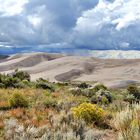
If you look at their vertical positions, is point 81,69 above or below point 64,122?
below

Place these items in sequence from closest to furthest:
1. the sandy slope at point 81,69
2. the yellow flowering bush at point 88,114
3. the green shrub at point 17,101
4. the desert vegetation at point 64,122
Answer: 1. the desert vegetation at point 64,122
2. the yellow flowering bush at point 88,114
3. the green shrub at point 17,101
4. the sandy slope at point 81,69

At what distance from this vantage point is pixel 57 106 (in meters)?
17.3

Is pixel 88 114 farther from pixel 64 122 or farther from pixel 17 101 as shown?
pixel 17 101

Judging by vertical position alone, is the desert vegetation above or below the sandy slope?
above

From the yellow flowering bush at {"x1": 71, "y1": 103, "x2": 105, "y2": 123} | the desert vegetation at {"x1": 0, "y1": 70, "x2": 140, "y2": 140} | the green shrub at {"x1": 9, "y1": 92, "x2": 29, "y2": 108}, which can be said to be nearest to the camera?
the desert vegetation at {"x1": 0, "y1": 70, "x2": 140, "y2": 140}

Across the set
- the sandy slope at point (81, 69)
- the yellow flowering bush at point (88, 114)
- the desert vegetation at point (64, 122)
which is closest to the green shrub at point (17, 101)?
the desert vegetation at point (64, 122)

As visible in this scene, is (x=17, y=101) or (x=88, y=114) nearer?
(x=88, y=114)

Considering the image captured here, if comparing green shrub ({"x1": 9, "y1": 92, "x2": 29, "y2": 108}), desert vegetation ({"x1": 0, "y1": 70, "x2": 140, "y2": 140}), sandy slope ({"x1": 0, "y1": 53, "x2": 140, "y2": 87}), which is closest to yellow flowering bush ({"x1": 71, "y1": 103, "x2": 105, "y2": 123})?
desert vegetation ({"x1": 0, "y1": 70, "x2": 140, "y2": 140})

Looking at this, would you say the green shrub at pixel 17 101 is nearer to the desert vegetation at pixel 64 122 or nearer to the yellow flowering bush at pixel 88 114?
the desert vegetation at pixel 64 122

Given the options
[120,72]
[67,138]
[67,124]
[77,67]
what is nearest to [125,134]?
[67,138]

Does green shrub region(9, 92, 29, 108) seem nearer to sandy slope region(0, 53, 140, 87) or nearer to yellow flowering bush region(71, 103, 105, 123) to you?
yellow flowering bush region(71, 103, 105, 123)

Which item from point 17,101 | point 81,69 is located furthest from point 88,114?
point 81,69

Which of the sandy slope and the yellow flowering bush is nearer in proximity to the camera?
the yellow flowering bush

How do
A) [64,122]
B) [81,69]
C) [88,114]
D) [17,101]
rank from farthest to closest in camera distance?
[81,69] → [17,101] → [88,114] → [64,122]
